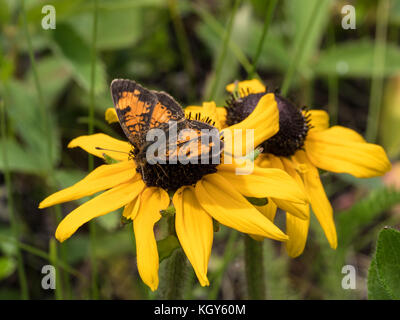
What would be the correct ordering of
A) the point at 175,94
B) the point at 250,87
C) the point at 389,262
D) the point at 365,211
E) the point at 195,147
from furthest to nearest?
the point at 175,94
the point at 365,211
the point at 250,87
the point at 389,262
the point at 195,147

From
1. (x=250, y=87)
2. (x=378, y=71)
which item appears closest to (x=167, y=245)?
(x=250, y=87)

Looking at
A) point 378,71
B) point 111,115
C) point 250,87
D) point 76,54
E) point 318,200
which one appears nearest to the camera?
point 318,200

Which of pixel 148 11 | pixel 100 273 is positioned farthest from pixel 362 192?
pixel 148 11

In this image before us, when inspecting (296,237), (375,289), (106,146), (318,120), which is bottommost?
(375,289)

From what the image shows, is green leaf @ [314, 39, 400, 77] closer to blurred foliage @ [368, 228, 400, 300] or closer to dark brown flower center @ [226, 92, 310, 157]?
dark brown flower center @ [226, 92, 310, 157]

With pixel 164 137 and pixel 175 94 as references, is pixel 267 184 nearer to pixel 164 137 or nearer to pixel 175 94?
pixel 164 137

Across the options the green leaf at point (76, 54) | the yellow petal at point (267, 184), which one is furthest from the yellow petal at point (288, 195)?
the green leaf at point (76, 54)

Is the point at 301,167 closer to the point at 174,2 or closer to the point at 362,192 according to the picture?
the point at 362,192
